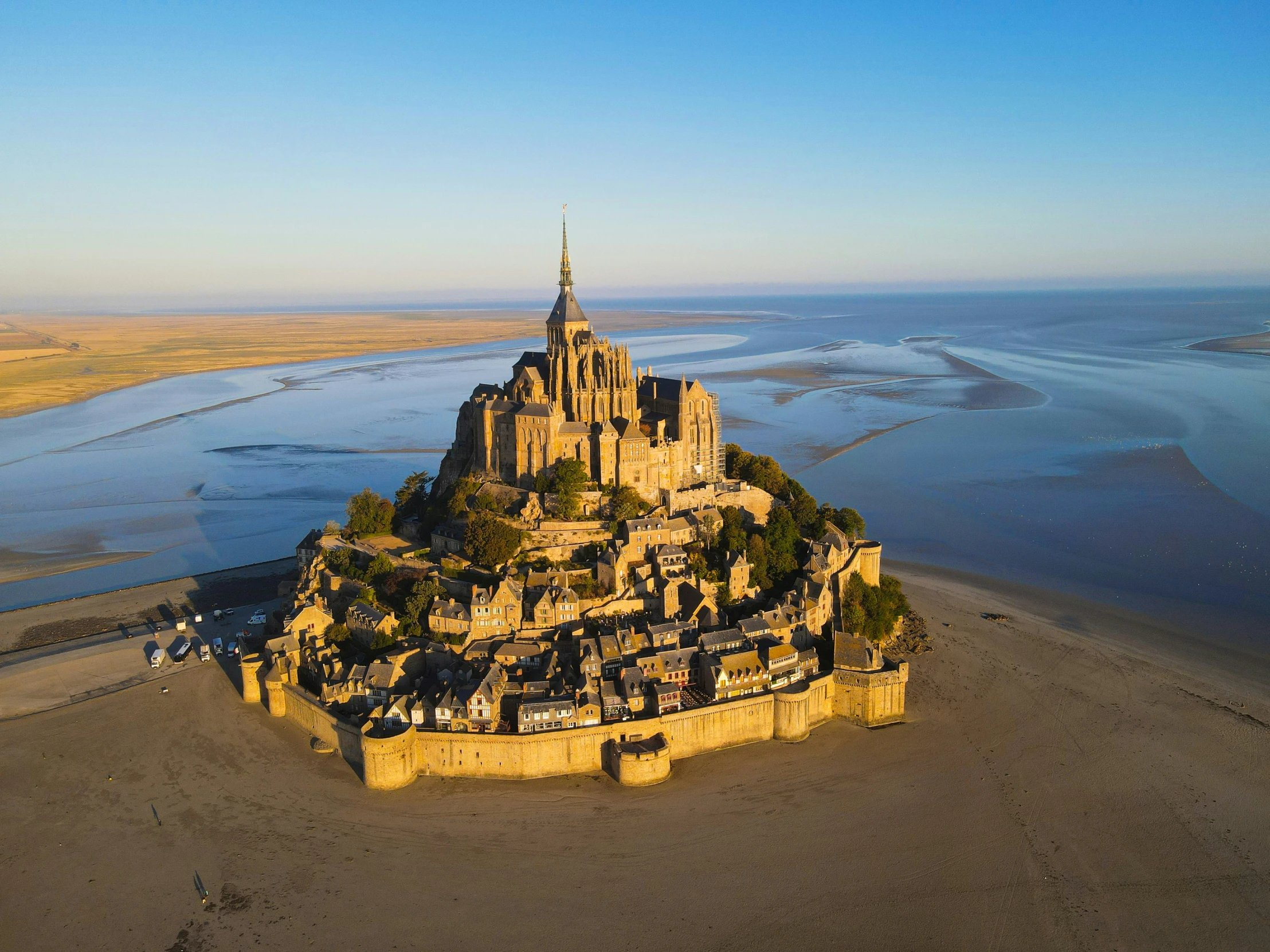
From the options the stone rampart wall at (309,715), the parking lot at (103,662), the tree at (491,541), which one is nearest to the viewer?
the stone rampart wall at (309,715)

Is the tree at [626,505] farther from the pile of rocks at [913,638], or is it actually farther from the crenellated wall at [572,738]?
the pile of rocks at [913,638]

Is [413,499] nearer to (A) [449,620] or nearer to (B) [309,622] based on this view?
(B) [309,622]

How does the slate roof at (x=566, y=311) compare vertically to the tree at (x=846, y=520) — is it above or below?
above

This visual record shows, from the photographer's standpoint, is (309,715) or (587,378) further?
(587,378)

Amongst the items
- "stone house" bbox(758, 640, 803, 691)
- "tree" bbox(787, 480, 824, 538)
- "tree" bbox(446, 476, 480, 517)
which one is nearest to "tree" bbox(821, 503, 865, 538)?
"tree" bbox(787, 480, 824, 538)

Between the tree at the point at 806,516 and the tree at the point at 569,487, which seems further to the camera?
the tree at the point at 806,516

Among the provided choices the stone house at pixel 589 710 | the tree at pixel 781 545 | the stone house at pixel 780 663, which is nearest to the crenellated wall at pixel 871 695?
the stone house at pixel 780 663

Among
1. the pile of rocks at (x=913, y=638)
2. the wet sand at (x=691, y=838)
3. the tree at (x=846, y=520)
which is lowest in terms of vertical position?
the wet sand at (x=691, y=838)

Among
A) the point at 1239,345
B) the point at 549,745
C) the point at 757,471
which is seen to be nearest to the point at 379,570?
the point at 549,745
